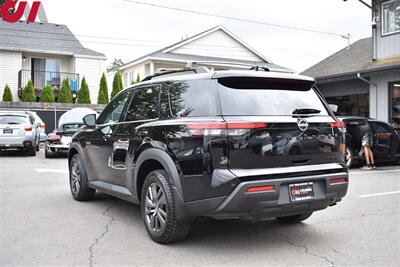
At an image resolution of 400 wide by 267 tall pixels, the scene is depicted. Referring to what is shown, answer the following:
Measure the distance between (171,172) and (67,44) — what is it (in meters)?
27.5

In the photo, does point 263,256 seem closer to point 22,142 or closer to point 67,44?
point 22,142

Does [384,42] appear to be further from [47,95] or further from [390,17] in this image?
[47,95]

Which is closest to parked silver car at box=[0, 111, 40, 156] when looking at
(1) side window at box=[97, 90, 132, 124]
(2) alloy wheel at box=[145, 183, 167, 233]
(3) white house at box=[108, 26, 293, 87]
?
(1) side window at box=[97, 90, 132, 124]

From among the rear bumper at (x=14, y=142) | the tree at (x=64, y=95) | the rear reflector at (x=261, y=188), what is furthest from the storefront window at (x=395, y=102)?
the tree at (x=64, y=95)

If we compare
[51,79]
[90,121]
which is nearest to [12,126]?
[90,121]

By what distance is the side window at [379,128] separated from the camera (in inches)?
503

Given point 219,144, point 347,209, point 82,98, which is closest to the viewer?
point 219,144

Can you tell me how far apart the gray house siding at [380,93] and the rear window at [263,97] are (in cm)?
1236

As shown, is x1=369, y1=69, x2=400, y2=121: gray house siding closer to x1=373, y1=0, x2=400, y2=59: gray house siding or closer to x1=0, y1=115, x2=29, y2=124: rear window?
x1=373, y1=0, x2=400, y2=59: gray house siding

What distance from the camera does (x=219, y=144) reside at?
420 cm

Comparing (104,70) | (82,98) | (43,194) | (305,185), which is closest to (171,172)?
(305,185)

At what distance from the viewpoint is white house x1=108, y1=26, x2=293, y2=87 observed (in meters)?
31.0

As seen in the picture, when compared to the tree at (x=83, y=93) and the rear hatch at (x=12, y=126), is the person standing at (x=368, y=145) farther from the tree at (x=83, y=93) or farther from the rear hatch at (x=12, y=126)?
the tree at (x=83, y=93)

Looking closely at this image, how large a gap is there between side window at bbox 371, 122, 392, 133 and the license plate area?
9.05 metres
